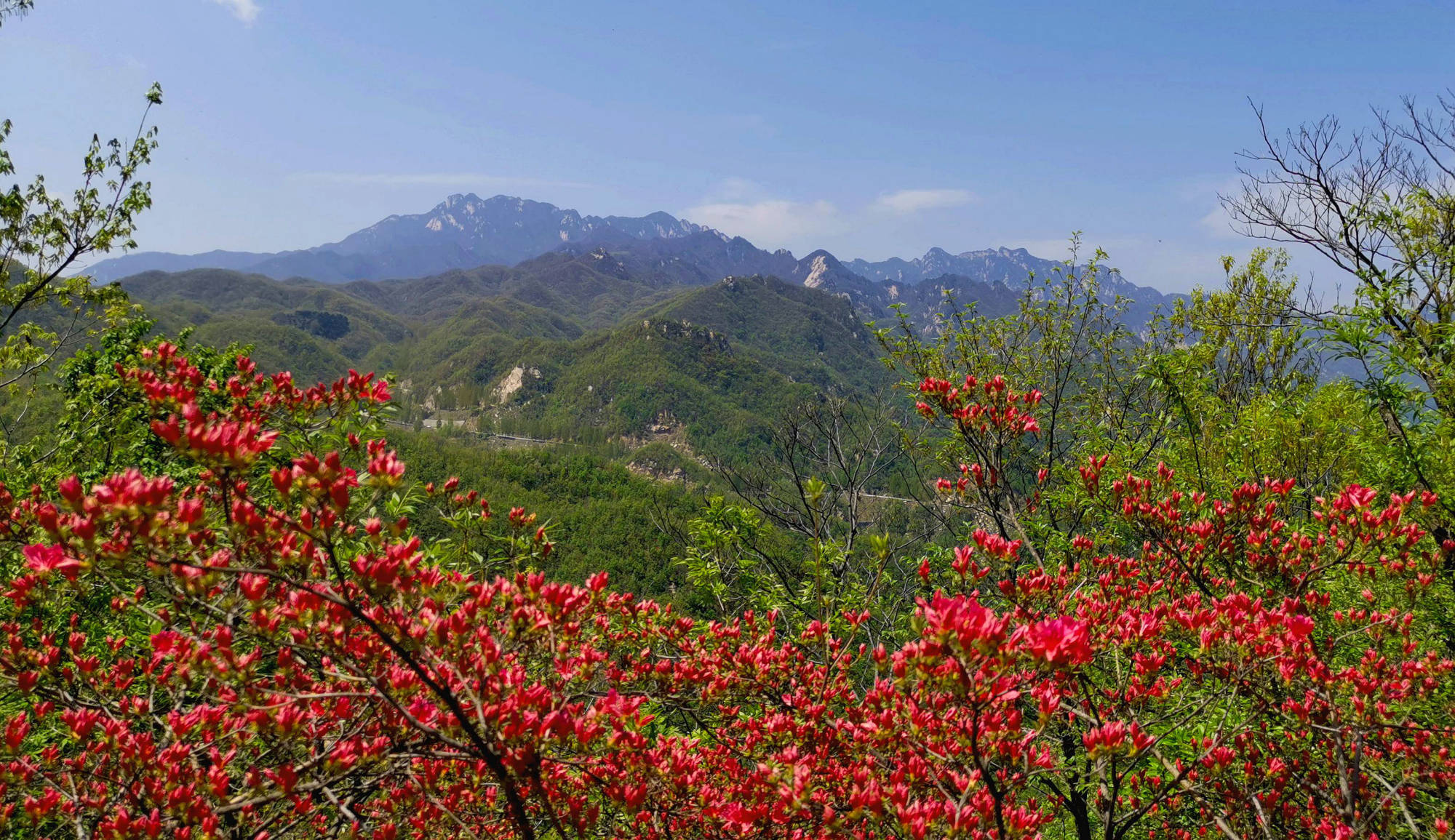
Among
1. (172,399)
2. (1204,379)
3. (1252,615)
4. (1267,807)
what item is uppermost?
(1204,379)

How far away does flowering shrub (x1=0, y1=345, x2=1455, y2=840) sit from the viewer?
2039 millimetres

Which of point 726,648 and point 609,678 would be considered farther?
point 726,648

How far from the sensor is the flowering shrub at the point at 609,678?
2039mm

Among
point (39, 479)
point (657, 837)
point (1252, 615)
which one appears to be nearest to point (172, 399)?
point (657, 837)

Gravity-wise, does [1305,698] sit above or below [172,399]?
below

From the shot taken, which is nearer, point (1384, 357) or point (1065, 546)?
point (1384, 357)

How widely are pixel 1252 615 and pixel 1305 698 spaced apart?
2.82 feet

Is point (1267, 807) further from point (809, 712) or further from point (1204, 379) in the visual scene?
point (1204, 379)

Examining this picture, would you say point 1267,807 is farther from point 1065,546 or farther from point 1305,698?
point 1065,546

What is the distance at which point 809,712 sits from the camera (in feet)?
13.0

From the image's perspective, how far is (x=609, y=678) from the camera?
3.44 m

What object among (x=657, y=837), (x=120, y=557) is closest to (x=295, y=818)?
(x=120, y=557)

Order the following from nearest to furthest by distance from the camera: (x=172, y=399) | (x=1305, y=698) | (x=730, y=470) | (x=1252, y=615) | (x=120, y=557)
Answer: (x=120, y=557) → (x=172, y=399) → (x=1252, y=615) → (x=1305, y=698) → (x=730, y=470)

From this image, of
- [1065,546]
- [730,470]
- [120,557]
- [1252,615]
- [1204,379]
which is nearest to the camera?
[120,557]
